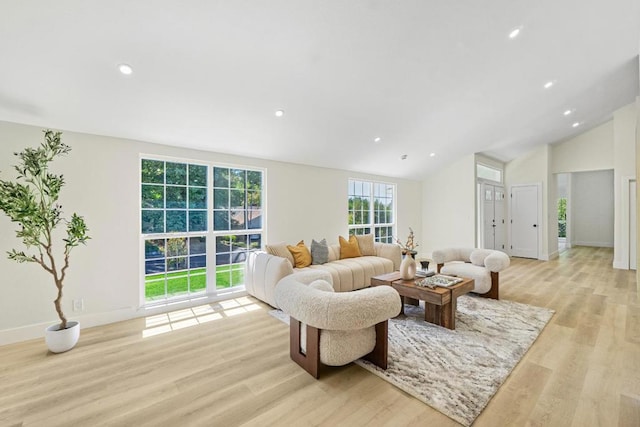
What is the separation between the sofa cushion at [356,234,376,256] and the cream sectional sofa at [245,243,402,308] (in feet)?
0.38

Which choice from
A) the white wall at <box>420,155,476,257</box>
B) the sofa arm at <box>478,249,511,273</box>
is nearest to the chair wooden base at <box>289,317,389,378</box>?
the sofa arm at <box>478,249,511,273</box>

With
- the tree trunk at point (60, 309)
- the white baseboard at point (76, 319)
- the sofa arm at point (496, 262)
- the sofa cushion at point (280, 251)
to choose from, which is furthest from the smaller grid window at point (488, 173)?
the tree trunk at point (60, 309)

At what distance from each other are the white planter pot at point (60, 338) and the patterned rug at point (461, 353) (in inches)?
78.3

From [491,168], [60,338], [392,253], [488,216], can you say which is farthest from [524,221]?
[60,338]

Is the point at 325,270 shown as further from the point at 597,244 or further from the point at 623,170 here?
the point at 597,244

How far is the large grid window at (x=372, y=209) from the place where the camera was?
19.9 feet

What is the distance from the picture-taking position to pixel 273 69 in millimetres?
2727

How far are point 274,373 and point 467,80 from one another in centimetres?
396

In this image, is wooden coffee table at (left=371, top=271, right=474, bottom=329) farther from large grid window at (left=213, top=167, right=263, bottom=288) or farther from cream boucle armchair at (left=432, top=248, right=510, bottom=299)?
large grid window at (left=213, top=167, right=263, bottom=288)

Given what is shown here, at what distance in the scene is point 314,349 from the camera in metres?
2.16

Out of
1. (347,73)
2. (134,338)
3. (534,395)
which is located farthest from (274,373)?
(347,73)

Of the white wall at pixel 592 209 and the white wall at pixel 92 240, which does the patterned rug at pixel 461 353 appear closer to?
the white wall at pixel 92 240

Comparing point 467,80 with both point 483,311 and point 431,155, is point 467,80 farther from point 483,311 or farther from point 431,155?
point 483,311

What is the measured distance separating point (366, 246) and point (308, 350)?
3055 millimetres
